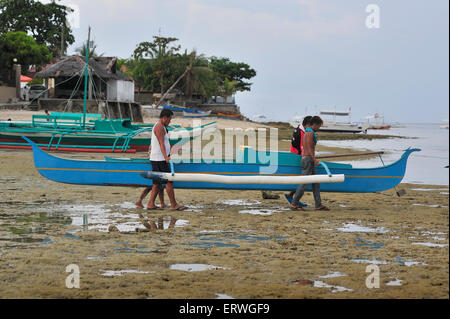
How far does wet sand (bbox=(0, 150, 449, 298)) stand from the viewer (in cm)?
469

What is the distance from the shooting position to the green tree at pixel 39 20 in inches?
2208

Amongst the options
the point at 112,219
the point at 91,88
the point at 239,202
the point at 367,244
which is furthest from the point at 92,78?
the point at 367,244

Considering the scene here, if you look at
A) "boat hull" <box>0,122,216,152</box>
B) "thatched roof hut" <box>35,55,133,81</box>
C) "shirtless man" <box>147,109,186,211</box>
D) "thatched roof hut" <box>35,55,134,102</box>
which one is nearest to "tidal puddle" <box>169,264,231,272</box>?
"shirtless man" <box>147,109,186,211</box>

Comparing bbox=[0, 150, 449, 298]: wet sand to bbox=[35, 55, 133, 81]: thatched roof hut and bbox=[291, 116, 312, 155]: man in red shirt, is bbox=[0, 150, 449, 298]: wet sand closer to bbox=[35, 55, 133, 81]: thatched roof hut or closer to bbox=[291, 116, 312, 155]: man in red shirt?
bbox=[291, 116, 312, 155]: man in red shirt

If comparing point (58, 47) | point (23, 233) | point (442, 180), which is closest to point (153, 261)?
point (23, 233)

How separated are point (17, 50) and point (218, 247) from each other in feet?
143

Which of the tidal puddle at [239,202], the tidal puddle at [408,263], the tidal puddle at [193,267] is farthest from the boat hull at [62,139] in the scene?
the tidal puddle at [408,263]

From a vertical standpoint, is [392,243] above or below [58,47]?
below

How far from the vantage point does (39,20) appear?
57.1 m

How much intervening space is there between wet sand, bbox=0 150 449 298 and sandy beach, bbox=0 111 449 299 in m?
0.01

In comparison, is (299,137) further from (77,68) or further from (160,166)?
(77,68)

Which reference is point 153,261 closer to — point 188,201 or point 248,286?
point 248,286

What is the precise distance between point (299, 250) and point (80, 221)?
325cm
